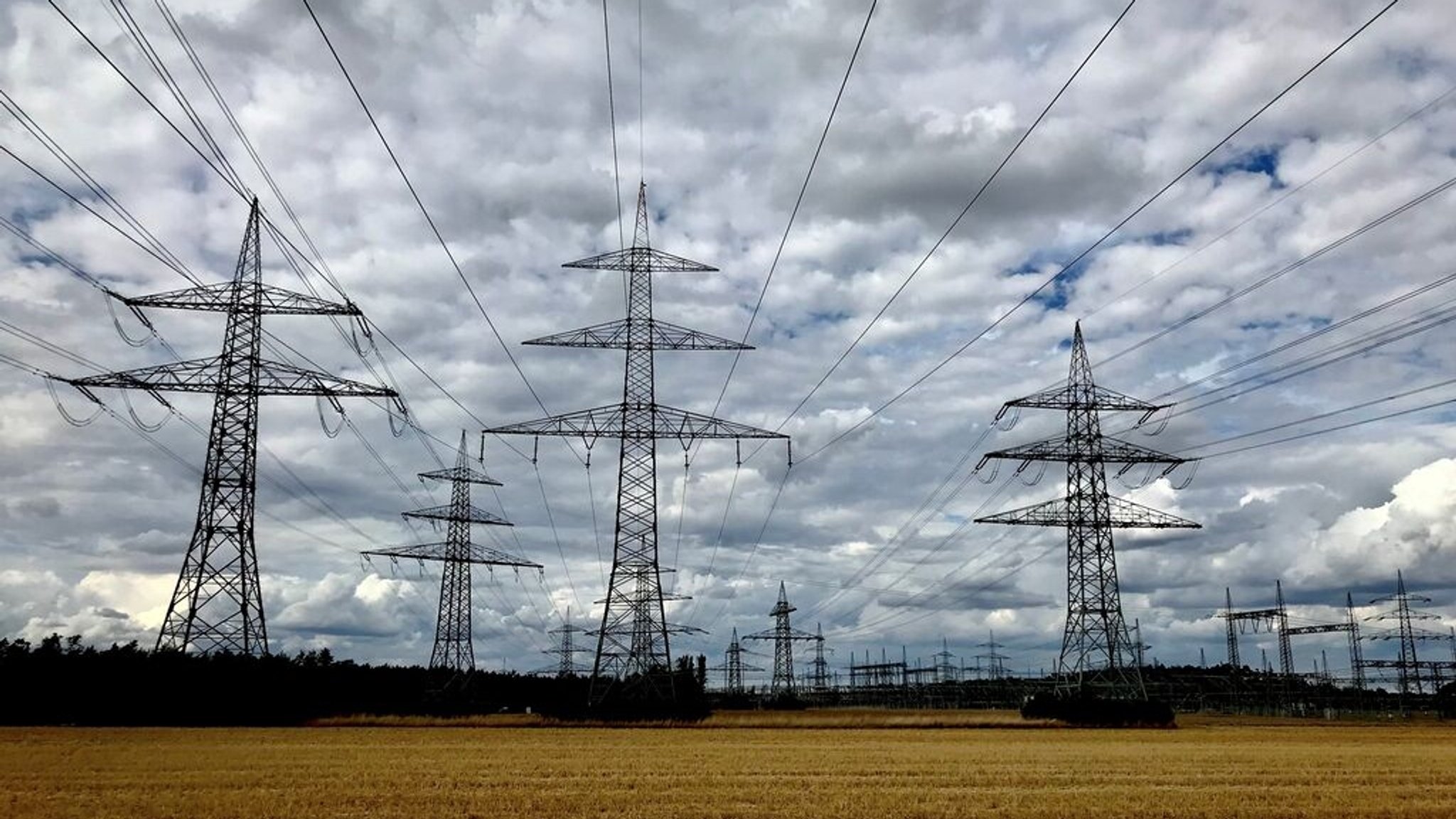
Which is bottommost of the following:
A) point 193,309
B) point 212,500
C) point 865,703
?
point 865,703

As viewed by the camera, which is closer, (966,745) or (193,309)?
(193,309)

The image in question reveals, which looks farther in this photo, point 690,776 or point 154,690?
point 154,690

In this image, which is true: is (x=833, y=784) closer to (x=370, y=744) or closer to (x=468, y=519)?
(x=370, y=744)

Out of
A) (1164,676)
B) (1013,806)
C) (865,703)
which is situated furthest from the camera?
(1164,676)

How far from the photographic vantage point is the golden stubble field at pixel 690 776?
85.5ft

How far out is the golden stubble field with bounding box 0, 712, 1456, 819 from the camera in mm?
26047

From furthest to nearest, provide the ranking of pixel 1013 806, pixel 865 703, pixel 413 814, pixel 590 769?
pixel 865 703 → pixel 590 769 → pixel 1013 806 → pixel 413 814

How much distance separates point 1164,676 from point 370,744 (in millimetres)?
176292

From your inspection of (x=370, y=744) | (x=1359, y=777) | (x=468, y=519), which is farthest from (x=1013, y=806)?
(x=468, y=519)

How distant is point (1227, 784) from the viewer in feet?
108

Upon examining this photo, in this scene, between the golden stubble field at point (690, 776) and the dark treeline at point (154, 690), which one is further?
the dark treeline at point (154, 690)

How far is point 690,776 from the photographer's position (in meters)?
33.6

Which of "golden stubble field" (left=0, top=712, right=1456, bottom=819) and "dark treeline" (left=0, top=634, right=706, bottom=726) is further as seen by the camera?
"dark treeline" (left=0, top=634, right=706, bottom=726)

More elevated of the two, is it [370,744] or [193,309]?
[193,309]
